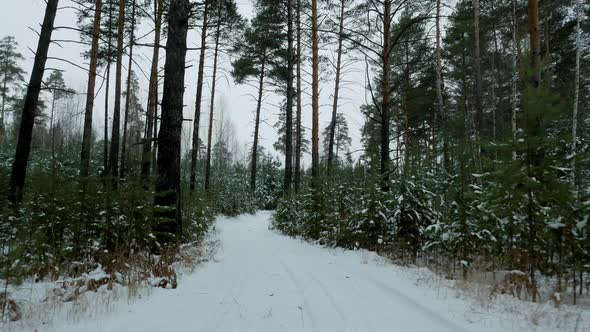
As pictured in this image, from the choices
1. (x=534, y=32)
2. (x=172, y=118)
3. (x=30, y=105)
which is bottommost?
(x=172, y=118)

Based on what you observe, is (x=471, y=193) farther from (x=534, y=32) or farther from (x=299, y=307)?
(x=534, y=32)

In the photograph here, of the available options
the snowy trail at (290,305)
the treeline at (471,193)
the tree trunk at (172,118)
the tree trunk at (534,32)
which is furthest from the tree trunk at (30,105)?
the tree trunk at (534,32)

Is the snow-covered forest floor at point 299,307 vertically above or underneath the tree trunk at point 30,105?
underneath

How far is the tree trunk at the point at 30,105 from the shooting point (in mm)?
6469

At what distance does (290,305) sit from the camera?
10.3ft

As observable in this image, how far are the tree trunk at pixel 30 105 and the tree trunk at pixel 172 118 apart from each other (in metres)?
3.26

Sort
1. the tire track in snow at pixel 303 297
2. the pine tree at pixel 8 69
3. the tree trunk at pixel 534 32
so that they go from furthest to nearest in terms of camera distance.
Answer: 1. the pine tree at pixel 8 69
2. the tree trunk at pixel 534 32
3. the tire track in snow at pixel 303 297

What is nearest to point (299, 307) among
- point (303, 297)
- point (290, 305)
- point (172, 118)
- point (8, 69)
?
point (290, 305)

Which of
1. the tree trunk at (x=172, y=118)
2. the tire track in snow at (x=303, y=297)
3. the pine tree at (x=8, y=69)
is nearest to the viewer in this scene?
the tire track in snow at (x=303, y=297)

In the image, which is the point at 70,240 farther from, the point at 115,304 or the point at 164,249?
the point at 115,304

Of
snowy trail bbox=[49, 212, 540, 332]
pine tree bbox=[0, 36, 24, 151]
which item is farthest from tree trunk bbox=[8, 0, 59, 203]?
pine tree bbox=[0, 36, 24, 151]

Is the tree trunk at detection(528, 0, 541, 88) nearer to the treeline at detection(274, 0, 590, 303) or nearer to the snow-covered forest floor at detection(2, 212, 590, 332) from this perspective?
the treeline at detection(274, 0, 590, 303)

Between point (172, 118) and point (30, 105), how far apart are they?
3.64m

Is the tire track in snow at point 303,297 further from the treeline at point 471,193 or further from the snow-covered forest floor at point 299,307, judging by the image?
the treeline at point 471,193
